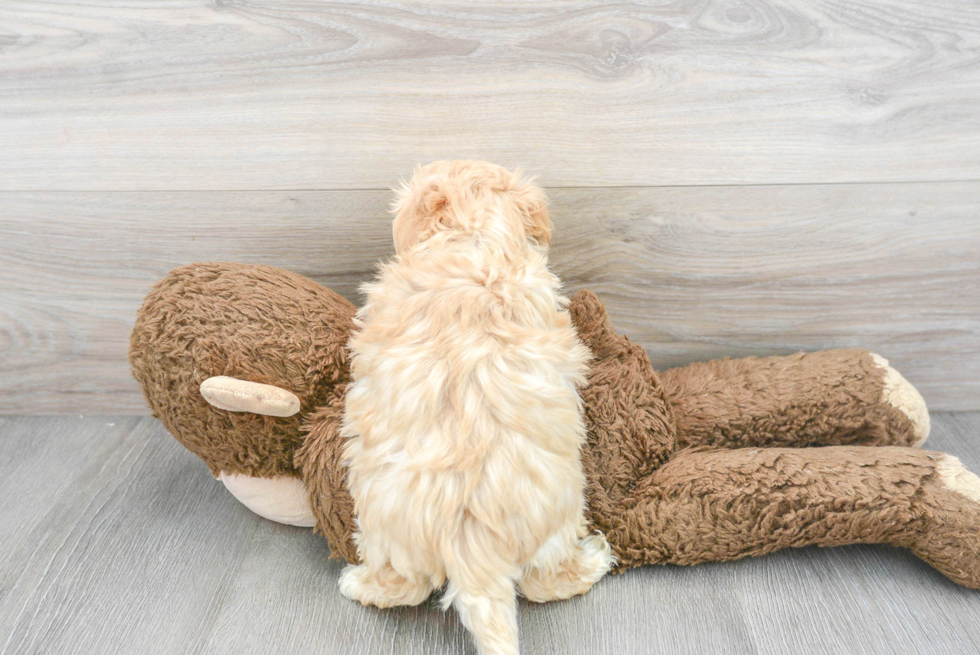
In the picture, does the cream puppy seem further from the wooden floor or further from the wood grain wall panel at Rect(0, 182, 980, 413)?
the wood grain wall panel at Rect(0, 182, 980, 413)

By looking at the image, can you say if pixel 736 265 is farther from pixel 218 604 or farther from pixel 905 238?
pixel 218 604

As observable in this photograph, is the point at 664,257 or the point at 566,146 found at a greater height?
the point at 566,146

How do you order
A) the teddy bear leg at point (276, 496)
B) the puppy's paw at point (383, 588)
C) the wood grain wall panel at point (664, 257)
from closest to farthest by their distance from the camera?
1. the puppy's paw at point (383, 588)
2. the teddy bear leg at point (276, 496)
3. the wood grain wall panel at point (664, 257)

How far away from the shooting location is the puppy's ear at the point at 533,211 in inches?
30.9

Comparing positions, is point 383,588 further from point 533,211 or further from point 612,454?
point 533,211

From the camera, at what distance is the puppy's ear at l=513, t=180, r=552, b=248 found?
2.58ft

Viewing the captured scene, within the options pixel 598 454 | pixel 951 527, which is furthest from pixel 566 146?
pixel 951 527

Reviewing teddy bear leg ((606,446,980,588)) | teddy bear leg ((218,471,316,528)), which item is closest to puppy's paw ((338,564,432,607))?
teddy bear leg ((218,471,316,528))

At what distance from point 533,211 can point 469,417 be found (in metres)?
0.27

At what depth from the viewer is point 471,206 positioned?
758 mm

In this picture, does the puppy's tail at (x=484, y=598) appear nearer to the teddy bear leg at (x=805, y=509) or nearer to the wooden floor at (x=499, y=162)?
the wooden floor at (x=499, y=162)

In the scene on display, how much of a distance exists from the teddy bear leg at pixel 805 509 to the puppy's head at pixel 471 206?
0.36m

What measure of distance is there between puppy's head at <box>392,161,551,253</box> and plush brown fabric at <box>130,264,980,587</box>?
153 millimetres

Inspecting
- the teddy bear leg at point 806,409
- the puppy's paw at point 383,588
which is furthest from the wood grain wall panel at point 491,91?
the puppy's paw at point 383,588
